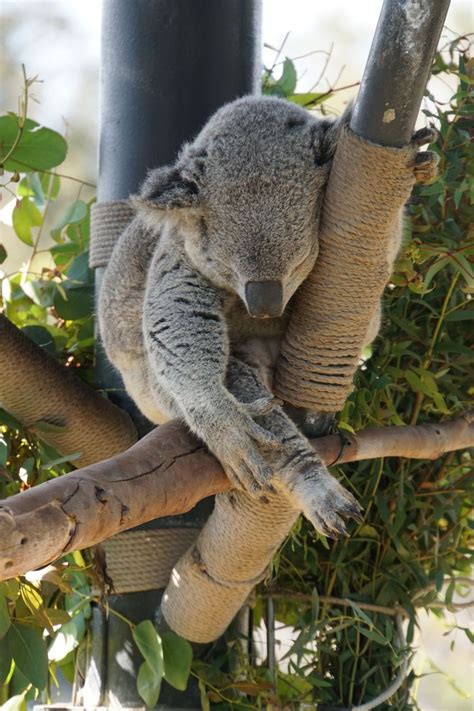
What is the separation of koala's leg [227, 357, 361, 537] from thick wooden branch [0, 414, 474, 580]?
127 millimetres

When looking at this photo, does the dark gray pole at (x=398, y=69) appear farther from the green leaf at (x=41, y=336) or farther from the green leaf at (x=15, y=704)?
Answer: the green leaf at (x=15, y=704)

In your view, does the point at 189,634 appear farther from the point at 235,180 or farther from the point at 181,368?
the point at 235,180

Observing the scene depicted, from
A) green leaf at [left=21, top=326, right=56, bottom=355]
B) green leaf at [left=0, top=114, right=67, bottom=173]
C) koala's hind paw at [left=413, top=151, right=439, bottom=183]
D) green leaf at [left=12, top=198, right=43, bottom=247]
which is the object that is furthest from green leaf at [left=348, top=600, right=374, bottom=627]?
green leaf at [left=12, top=198, right=43, bottom=247]

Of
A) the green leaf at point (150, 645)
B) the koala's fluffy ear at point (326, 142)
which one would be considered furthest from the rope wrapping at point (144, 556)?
the koala's fluffy ear at point (326, 142)

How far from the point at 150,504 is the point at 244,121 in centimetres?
77

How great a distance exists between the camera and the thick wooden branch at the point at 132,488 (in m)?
1.27

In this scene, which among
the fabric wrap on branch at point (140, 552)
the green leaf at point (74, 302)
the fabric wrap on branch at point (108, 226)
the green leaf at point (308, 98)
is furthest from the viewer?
the green leaf at point (308, 98)

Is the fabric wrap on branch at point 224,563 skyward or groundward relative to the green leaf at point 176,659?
skyward

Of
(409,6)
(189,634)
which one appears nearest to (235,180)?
(409,6)

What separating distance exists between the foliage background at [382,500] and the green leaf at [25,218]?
248 mm

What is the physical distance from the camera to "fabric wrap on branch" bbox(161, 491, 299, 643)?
74.9 inches

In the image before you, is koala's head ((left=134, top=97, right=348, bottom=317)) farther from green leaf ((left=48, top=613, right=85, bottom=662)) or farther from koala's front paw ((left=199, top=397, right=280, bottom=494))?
green leaf ((left=48, top=613, right=85, bottom=662))

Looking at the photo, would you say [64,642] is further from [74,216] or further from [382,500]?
[74,216]

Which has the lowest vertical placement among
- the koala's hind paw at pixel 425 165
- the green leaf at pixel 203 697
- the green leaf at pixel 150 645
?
the green leaf at pixel 203 697
